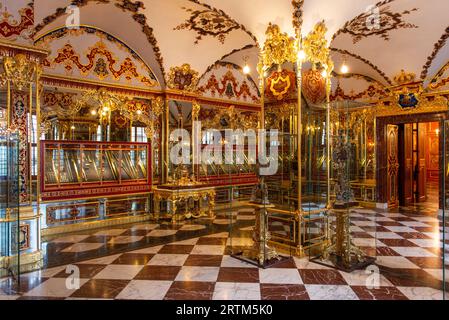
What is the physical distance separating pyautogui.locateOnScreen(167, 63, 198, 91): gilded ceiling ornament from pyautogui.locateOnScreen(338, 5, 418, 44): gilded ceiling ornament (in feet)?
10.8

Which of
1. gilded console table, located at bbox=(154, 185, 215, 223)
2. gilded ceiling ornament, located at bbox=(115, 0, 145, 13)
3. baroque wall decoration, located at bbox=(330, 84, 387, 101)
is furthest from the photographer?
baroque wall decoration, located at bbox=(330, 84, 387, 101)

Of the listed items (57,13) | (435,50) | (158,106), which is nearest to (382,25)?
(435,50)

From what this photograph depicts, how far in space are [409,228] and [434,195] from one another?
573 cm

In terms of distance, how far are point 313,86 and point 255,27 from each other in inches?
51.9

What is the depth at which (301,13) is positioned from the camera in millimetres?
4582

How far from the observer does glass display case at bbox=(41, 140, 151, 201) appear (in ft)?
20.1

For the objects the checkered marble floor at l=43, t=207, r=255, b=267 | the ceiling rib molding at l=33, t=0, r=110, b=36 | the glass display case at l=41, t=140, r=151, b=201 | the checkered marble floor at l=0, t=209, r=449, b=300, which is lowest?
the checkered marble floor at l=0, t=209, r=449, b=300

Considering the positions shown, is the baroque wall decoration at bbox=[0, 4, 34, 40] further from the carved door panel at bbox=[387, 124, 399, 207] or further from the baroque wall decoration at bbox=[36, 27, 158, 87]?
the carved door panel at bbox=[387, 124, 399, 207]

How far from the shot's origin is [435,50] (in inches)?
282

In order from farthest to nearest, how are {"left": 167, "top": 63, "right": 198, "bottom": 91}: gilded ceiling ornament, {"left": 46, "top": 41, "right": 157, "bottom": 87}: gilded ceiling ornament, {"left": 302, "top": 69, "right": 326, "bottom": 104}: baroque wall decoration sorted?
{"left": 167, "top": 63, "right": 198, "bottom": 91}: gilded ceiling ornament
{"left": 46, "top": 41, "right": 157, "bottom": 87}: gilded ceiling ornament
{"left": 302, "top": 69, "right": 326, "bottom": 104}: baroque wall decoration

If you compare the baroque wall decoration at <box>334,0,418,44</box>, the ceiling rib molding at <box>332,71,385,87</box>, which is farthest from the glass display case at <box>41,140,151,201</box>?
the ceiling rib molding at <box>332,71,385,87</box>

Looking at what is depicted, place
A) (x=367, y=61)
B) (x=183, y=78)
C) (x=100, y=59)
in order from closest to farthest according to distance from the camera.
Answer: (x=100, y=59)
(x=183, y=78)
(x=367, y=61)

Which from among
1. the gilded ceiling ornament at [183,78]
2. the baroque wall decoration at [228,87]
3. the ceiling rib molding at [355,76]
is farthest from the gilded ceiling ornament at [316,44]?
the ceiling rib molding at [355,76]

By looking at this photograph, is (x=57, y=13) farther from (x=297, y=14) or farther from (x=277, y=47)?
(x=297, y=14)
